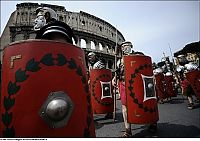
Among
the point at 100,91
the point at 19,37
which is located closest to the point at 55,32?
the point at 100,91

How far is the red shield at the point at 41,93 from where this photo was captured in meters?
0.85

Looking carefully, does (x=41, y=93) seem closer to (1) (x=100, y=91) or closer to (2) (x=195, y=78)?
(1) (x=100, y=91)

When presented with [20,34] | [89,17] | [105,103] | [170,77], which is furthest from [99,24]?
[105,103]

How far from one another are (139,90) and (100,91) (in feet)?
3.82

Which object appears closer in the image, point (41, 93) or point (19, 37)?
point (41, 93)

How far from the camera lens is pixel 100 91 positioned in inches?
126

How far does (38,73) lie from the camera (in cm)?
88

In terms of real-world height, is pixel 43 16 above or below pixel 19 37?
below

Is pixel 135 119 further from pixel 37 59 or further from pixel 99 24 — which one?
pixel 99 24

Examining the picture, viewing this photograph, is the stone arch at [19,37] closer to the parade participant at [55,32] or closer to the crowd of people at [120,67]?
the crowd of people at [120,67]

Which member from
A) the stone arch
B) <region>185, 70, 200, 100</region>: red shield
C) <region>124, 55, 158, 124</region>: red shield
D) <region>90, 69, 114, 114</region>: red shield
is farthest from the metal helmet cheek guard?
the stone arch

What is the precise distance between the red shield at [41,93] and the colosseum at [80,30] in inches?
579

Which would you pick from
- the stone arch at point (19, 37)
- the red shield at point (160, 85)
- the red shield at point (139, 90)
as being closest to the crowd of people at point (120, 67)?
the red shield at point (160, 85)

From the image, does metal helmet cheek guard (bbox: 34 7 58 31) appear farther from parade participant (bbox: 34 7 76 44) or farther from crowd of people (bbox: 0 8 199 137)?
parade participant (bbox: 34 7 76 44)
